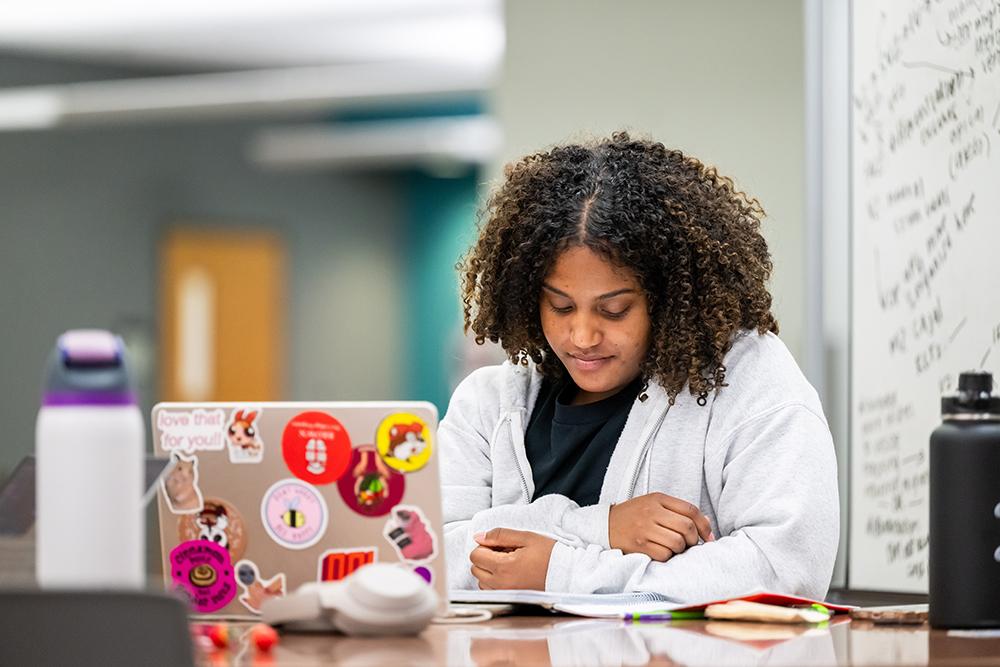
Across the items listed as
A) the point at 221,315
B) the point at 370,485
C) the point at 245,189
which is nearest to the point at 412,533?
the point at 370,485

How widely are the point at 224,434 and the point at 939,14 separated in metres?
1.70

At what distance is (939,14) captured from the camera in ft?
8.64

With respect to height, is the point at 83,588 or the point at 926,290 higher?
the point at 926,290

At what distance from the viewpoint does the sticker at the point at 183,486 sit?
1.51 meters

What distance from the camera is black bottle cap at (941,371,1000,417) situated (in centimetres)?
141

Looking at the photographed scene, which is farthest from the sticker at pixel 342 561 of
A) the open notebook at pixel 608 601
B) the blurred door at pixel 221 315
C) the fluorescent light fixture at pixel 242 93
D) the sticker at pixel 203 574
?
the blurred door at pixel 221 315

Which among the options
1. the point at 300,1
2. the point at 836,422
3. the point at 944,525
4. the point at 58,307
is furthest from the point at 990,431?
the point at 58,307

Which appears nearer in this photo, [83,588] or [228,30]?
[83,588]

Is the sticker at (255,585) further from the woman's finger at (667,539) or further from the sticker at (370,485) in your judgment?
the woman's finger at (667,539)

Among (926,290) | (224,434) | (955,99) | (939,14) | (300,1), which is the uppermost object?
(300,1)

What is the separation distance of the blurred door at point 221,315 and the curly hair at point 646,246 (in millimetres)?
8120

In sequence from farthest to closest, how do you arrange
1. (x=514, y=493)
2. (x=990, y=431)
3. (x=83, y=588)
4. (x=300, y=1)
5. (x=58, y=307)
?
(x=58, y=307) < (x=300, y=1) < (x=514, y=493) < (x=990, y=431) < (x=83, y=588)

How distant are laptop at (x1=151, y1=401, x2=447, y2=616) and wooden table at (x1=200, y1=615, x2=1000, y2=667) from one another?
0.09 metres

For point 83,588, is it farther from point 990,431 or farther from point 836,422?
point 836,422
